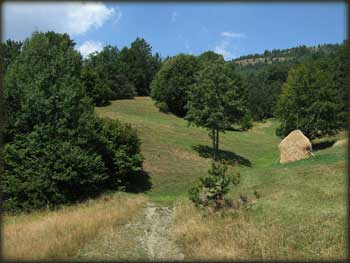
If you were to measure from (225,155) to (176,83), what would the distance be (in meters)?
30.3

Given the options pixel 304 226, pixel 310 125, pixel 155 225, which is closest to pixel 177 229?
pixel 155 225

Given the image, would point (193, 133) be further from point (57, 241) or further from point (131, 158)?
point (57, 241)

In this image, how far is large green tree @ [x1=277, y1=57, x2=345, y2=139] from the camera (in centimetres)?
5072

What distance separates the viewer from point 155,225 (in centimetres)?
1689

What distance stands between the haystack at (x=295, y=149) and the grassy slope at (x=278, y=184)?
446 centimetres

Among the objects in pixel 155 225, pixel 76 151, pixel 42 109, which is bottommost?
pixel 155 225

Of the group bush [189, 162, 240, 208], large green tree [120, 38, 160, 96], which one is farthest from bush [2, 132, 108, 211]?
large green tree [120, 38, 160, 96]

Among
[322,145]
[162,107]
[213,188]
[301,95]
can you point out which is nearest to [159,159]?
[213,188]

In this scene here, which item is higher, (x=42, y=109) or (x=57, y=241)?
(x=42, y=109)

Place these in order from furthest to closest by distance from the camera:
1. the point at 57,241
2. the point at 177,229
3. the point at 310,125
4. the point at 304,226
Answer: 1. the point at 310,125
2. the point at 177,229
3. the point at 304,226
4. the point at 57,241

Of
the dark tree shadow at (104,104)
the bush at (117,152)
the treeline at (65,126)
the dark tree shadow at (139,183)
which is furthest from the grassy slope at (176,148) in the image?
the treeline at (65,126)

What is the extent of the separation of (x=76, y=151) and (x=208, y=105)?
72.5ft

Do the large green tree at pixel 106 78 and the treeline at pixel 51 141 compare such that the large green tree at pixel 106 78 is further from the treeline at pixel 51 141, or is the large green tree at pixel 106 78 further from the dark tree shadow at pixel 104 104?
the treeline at pixel 51 141

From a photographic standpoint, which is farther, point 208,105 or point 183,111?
point 183,111
